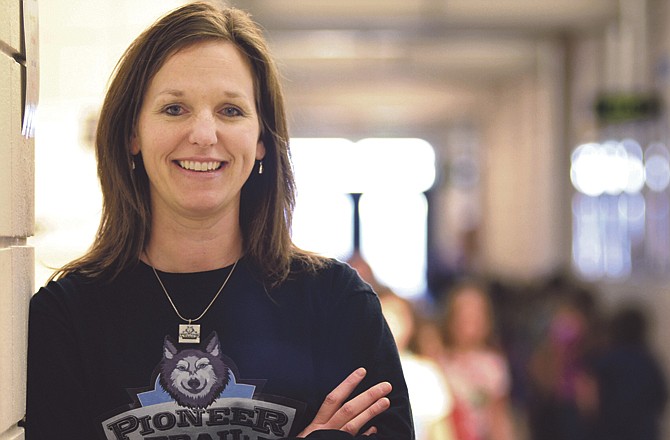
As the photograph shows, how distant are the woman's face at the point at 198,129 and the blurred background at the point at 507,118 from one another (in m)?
0.25

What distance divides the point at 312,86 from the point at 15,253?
603 inches

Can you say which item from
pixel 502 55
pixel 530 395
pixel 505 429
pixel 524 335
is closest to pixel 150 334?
pixel 505 429

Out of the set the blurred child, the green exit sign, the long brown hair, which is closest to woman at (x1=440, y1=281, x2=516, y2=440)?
the blurred child

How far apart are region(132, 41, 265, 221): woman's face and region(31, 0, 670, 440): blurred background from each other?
9.8 inches

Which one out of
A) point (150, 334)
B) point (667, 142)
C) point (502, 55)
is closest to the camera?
point (150, 334)

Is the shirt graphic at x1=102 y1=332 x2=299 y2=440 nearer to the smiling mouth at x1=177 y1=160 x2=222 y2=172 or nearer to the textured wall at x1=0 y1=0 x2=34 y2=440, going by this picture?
the textured wall at x1=0 y1=0 x2=34 y2=440

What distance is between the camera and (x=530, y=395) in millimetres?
9586

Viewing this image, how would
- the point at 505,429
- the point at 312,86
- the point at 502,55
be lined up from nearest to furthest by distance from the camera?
the point at 505,429 → the point at 502,55 → the point at 312,86

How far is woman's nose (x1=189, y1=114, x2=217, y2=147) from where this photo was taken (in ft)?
6.38

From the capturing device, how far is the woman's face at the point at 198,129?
1.97m

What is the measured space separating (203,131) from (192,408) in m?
0.48

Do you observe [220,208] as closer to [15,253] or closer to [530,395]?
[15,253]

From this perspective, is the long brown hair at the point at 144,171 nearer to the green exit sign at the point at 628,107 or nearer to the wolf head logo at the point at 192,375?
the wolf head logo at the point at 192,375

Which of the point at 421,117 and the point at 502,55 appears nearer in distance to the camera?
the point at 502,55
